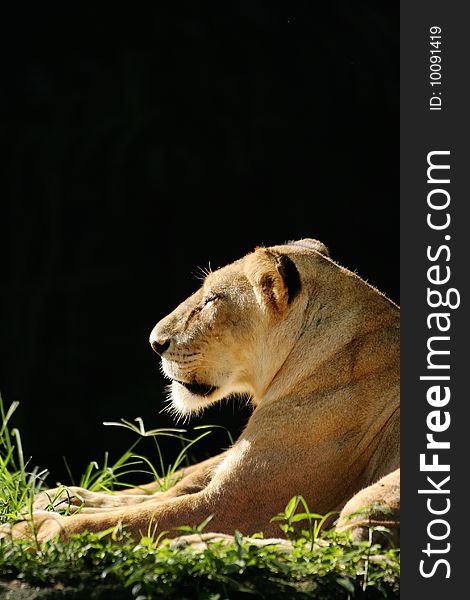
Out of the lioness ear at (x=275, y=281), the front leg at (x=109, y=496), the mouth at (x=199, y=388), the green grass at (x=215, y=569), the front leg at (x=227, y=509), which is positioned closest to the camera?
the green grass at (x=215, y=569)

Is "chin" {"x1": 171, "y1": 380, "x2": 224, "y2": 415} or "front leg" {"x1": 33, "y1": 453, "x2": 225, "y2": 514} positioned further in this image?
"chin" {"x1": 171, "y1": 380, "x2": 224, "y2": 415}

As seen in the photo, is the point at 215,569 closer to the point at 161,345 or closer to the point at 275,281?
the point at 275,281

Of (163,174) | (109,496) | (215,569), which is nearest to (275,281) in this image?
(109,496)

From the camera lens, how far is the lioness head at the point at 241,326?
14.8 ft

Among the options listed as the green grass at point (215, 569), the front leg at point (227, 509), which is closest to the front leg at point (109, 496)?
the front leg at point (227, 509)

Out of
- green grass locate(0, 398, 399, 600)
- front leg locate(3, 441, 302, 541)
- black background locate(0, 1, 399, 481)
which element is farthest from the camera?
black background locate(0, 1, 399, 481)

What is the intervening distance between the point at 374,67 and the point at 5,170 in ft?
10.0

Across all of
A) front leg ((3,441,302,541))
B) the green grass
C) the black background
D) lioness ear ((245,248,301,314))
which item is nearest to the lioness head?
lioness ear ((245,248,301,314))

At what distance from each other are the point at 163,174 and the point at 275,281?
5867 mm

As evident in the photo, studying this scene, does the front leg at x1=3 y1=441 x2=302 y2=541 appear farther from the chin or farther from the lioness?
the chin

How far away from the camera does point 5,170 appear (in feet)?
35.1

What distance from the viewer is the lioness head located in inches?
178

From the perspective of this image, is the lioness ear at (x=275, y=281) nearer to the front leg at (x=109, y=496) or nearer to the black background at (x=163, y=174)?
the front leg at (x=109, y=496)

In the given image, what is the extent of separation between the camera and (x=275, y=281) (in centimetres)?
449
